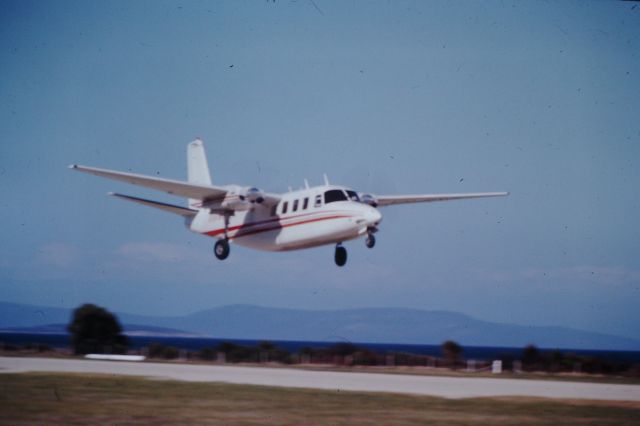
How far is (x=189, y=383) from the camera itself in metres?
24.7

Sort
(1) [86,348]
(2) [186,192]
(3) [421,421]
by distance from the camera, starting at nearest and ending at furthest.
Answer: (3) [421,421] < (2) [186,192] < (1) [86,348]

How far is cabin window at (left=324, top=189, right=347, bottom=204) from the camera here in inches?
1161

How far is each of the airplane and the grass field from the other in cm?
760

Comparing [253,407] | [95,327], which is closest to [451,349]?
[95,327]

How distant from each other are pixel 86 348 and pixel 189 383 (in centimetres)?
2851

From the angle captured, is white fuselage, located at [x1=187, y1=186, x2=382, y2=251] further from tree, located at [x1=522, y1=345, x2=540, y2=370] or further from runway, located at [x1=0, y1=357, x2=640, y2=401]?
tree, located at [x1=522, y1=345, x2=540, y2=370]

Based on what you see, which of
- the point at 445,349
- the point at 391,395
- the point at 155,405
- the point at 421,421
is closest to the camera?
the point at 421,421

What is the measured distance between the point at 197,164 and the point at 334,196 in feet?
36.6

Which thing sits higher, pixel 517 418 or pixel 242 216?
pixel 242 216

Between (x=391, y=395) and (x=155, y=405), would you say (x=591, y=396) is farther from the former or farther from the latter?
(x=155, y=405)

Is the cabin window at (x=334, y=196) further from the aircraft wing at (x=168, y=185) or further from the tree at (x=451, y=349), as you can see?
the tree at (x=451, y=349)

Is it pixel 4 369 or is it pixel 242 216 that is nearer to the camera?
pixel 4 369

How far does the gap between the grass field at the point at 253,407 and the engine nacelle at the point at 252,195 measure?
32.9 feet

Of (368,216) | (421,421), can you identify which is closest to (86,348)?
(368,216)
